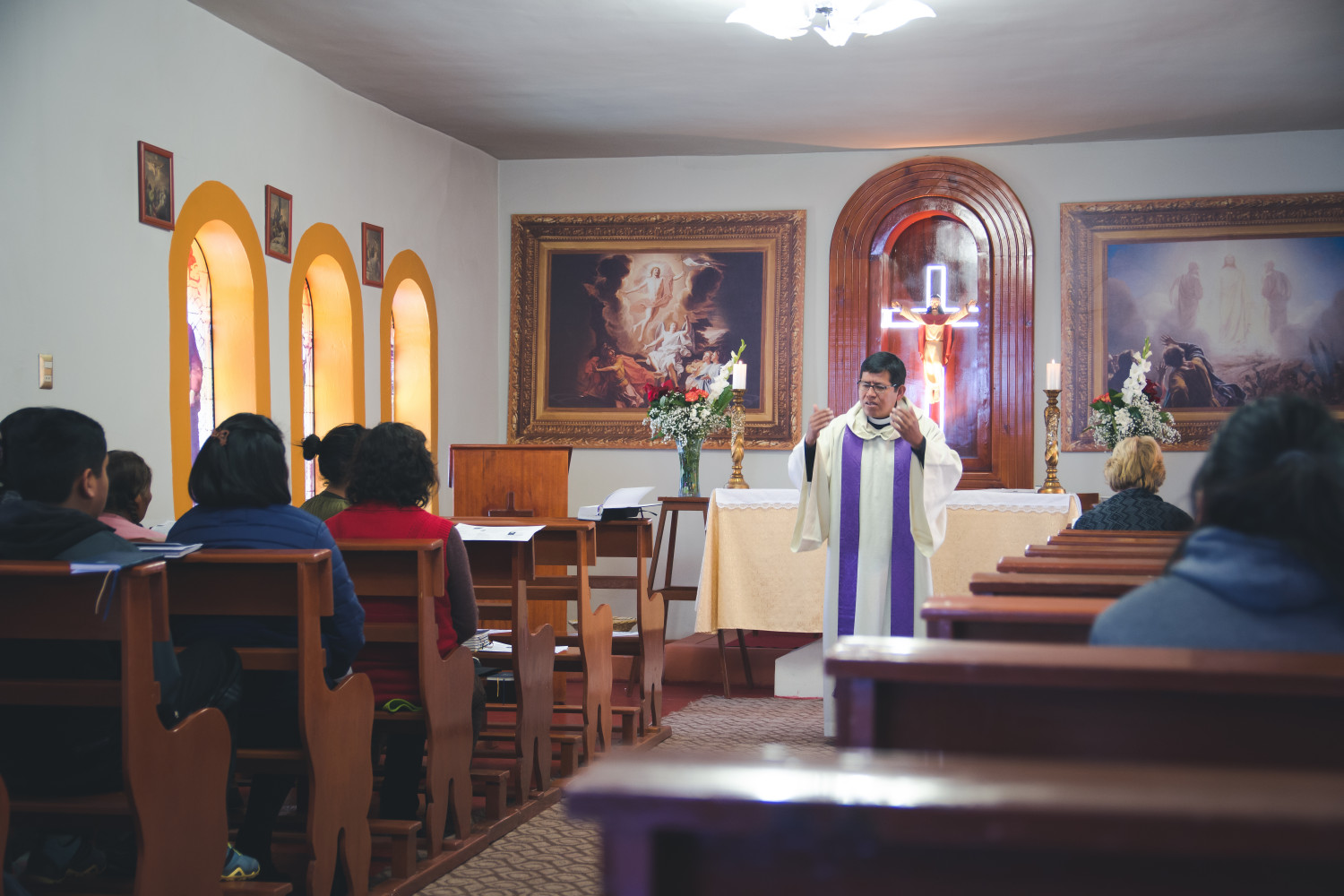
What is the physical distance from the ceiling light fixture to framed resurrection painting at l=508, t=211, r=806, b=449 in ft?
11.0

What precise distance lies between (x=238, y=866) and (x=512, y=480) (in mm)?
3562

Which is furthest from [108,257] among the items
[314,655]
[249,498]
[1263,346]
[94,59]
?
[1263,346]

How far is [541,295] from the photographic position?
9672mm

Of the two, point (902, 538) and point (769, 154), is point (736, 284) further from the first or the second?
point (902, 538)

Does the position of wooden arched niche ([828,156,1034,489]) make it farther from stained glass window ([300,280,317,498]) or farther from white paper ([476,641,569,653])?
white paper ([476,641,569,653])

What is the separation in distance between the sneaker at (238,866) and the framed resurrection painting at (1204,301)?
23.5ft

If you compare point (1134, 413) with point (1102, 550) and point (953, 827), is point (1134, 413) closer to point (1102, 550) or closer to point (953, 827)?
point (1102, 550)

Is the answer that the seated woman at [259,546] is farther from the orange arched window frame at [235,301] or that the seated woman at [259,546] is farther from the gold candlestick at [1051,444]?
the gold candlestick at [1051,444]

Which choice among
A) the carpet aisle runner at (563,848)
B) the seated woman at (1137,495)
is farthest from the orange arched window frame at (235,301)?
the seated woman at (1137,495)

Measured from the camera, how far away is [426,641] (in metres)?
3.47

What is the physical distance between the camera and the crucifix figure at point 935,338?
9055 mm

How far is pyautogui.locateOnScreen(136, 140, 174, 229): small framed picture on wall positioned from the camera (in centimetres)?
574

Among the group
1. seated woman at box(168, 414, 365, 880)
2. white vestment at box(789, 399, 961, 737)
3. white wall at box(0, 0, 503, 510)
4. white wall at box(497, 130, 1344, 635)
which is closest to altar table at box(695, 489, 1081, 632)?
white vestment at box(789, 399, 961, 737)

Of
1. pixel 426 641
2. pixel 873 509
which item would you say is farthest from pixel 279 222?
pixel 426 641
